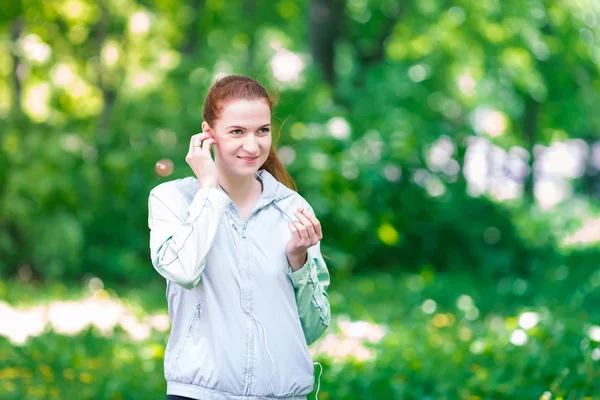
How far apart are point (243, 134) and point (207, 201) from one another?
0.25 m

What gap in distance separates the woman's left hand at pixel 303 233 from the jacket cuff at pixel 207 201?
21 cm

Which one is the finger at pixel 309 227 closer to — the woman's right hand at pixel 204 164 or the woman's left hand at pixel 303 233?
the woman's left hand at pixel 303 233

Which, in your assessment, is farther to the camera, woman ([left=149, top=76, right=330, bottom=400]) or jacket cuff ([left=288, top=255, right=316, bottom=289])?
jacket cuff ([left=288, top=255, right=316, bottom=289])

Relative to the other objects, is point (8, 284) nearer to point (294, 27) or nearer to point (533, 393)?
point (533, 393)

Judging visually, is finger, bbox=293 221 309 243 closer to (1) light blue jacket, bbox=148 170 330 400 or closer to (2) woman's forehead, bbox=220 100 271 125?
(1) light blue jacket, bbox=148 170 330 400

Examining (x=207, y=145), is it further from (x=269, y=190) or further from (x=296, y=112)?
(x=296, y=112)

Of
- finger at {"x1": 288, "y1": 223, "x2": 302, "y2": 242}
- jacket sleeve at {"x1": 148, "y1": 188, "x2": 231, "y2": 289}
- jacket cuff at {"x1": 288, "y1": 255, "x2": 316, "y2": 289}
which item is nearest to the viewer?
jacket sleeve at {"x1": 148, "y1": 188, "x2": 231, "y2": 289}

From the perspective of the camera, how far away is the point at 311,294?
2.91m

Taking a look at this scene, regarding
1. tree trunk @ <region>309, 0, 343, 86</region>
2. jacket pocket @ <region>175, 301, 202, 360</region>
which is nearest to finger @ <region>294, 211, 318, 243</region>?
jacket pocket @ <region>175, 301, 202, 360</region>

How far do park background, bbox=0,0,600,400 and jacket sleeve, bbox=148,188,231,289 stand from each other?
329 cm

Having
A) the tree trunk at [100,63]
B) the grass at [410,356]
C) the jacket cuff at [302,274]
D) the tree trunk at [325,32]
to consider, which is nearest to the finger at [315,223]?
the jacket cuff at [302,274]

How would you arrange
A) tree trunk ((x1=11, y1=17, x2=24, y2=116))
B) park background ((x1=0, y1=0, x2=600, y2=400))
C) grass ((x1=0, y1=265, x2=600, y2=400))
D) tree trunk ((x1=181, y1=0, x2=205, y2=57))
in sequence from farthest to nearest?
tree trunk ((x1=181, y1=0, x2=205, y2=57))
tree trunk ((x1=11, y1=17, x2=24, y2=116))
park background ((x1=0, y1=0, x2=600, y2=400))
grass ((x1=0, y1=265, x2=600, y2=400))

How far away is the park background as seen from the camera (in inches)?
262

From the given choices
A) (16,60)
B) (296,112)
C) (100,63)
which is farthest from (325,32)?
(16,60)
